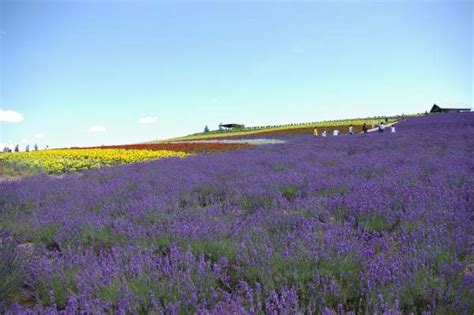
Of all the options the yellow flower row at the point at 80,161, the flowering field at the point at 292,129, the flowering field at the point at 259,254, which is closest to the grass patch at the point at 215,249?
the flowering field at the point at 259,254

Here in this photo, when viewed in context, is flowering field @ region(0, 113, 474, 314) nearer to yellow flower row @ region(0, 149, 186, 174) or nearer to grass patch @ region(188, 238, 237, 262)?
grass patch @ region(188, 238, 237, 262)

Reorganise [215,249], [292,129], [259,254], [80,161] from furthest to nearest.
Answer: [292,129]
[80,161]
[215,249]
[259,254]

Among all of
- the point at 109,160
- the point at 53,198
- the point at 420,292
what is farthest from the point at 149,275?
the point at 109,160

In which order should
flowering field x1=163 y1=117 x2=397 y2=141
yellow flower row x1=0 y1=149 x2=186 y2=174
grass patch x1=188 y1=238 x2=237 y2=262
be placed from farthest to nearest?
flowering field x1=163 y1=117 x2=397 y2=141, yellow flower row x1=0 y1=149 x2=186 y2=174, grass patch x1=188 y1=238 x2=237 y2=262

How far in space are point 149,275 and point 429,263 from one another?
65.9 inches

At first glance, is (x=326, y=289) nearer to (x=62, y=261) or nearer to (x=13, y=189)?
(x=62, y=261)

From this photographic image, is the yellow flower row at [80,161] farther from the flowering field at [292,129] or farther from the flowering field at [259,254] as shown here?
the flowering field at [292,129]

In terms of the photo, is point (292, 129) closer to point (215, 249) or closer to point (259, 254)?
point (215, 249)

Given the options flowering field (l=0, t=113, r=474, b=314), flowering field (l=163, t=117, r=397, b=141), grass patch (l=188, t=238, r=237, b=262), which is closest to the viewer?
flowering field (l=0, t=113, r=474, b=314)

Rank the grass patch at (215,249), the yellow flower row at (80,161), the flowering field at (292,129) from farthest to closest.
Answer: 1. the flowering field at (292,129)
2. the yellow flower row at (80,161)
3. the grass patch at (215,249)

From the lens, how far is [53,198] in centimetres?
543

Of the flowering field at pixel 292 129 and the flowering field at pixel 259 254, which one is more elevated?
the flowering field at pixel 259 254

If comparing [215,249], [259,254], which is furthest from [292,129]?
[259,254]

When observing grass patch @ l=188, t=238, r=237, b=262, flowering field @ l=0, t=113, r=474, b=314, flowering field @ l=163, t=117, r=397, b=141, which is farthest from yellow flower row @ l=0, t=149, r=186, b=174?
flowering field @ l=163, t=117, r=397, b=141
